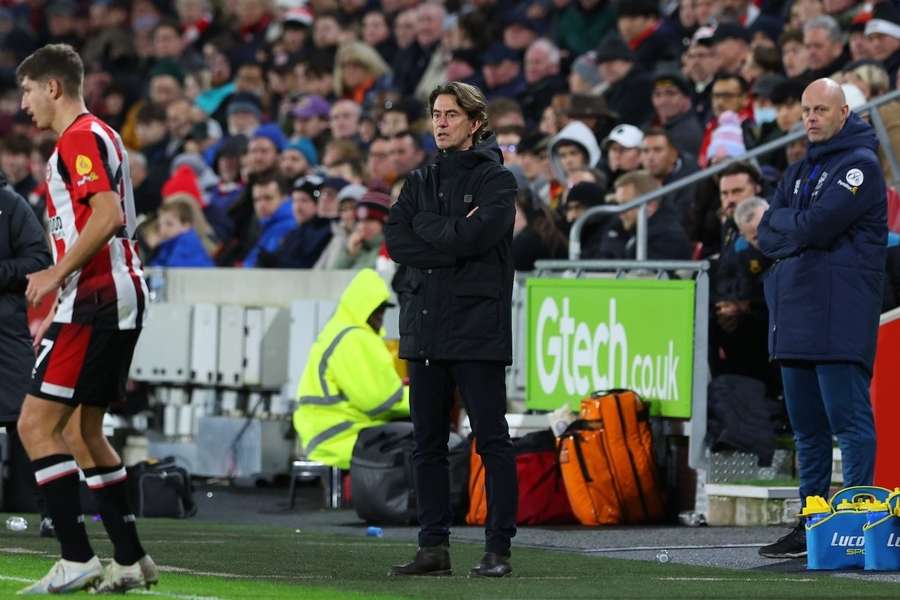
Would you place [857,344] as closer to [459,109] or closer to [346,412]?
[459,109]

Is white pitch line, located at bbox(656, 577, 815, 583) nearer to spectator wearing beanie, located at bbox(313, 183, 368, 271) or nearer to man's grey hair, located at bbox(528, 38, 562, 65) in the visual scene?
spectator wearing beanie, located at bbox(313, 183, 368, 271)

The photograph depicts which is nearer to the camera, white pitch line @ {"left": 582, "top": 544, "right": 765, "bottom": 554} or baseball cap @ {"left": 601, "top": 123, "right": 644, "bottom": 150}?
white pitch line @ {"left": 582, "top": 544, "right": 765, "bottom": 554}

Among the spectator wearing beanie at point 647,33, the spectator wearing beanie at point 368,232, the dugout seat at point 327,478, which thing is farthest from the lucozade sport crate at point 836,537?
the spectator wearing beanie at point 647,33

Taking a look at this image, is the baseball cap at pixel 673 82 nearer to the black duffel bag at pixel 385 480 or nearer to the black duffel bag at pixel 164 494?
the black duffel bag at pixel 385 480

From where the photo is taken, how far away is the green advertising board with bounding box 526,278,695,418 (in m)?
12.5

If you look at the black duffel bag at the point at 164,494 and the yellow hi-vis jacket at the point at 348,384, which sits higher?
the yellow hi-vis jacket at the point at 348,384

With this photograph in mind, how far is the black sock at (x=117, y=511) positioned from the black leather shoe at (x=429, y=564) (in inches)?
51.4

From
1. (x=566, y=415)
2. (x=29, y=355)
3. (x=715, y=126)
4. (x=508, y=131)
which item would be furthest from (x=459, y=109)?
(x=508, y=131)

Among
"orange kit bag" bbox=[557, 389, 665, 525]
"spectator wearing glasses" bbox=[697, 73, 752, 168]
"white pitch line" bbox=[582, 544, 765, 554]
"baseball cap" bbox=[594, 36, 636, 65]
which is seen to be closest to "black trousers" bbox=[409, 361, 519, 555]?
"white pitch line" bbox=[582, 544, 765, 554]

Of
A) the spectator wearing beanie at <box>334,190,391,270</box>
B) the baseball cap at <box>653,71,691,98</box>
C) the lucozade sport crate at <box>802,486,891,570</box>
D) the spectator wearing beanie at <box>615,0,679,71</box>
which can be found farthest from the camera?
the spectator wearing beanie at <box>615,0,679,71</box>

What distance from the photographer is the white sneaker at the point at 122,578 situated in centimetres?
772

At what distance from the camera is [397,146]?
58.8 feet

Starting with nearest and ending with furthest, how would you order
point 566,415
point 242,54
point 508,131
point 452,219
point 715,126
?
1. point 452,219
2. point 566,415
3. point 715,126
4. point 508,131
5. point 242,54

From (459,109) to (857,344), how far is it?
221 centimetres
